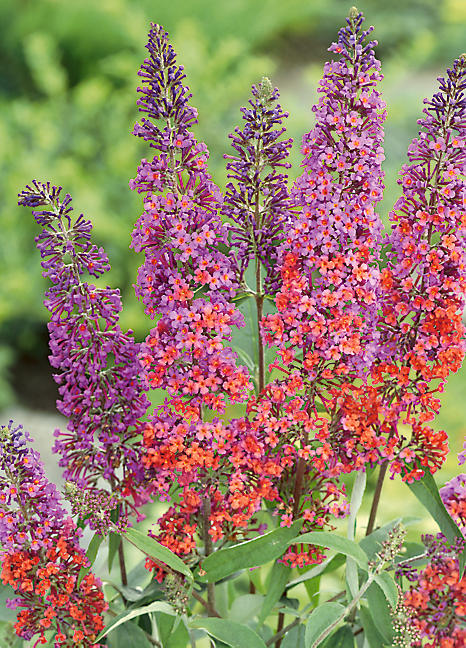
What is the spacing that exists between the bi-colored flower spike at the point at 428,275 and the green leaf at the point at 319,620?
14cm

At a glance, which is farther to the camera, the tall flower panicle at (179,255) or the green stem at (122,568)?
the green stem at (122,568)

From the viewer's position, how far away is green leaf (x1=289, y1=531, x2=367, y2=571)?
2.07 feet

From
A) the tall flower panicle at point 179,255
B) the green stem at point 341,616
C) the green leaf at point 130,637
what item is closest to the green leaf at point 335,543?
the green stem at point 341,616

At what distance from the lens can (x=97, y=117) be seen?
360 centimetres

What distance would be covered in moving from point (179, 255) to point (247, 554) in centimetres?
28

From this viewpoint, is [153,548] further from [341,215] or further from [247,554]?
[341,215]

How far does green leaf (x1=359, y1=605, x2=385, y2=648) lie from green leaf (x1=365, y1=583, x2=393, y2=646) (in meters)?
0.01

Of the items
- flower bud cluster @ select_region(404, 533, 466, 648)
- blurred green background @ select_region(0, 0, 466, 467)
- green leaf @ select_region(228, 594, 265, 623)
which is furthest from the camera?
blurred green background @ select_region(0, 0, 466, 467)

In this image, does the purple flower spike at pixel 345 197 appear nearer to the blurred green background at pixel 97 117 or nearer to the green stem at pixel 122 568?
the green stem at pixel 122 568

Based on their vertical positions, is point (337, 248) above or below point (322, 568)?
above

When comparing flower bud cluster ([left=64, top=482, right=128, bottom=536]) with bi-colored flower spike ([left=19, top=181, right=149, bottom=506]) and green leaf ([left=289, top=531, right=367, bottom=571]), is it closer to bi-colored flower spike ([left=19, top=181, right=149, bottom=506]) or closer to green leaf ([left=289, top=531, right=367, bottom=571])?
bi-colored flower spike ([left=19, top=181, right=149, bottom=506])

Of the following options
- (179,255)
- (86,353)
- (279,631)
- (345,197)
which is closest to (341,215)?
(345,197)

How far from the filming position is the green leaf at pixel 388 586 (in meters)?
0.66

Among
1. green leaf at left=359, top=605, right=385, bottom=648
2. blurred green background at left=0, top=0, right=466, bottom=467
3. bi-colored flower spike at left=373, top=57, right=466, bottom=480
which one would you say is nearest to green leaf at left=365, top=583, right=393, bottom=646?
green leaf at left=359, top=605, right=385, bottom=648
